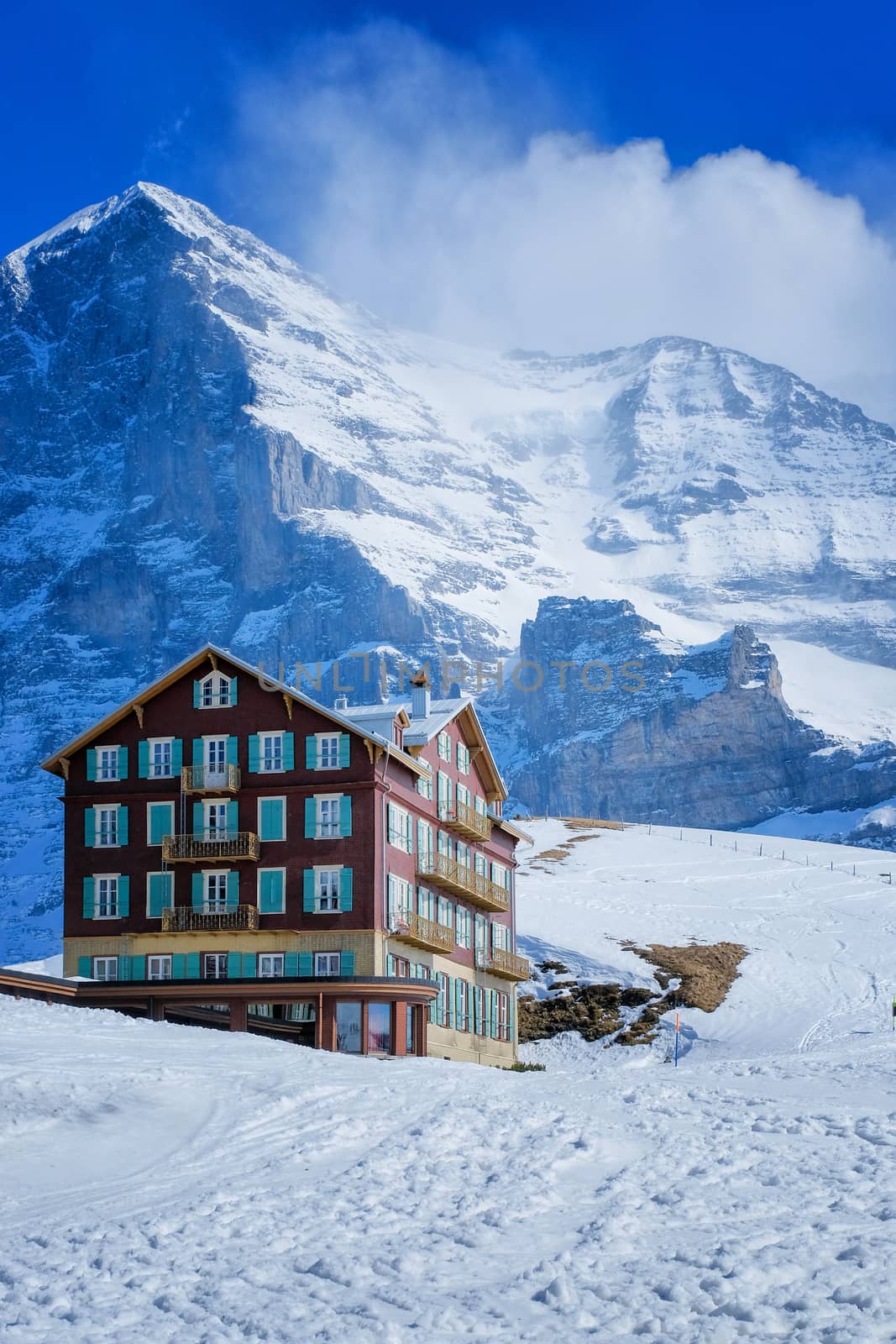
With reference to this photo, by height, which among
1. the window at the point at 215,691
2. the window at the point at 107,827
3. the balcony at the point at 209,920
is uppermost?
the window at the point at 215,691

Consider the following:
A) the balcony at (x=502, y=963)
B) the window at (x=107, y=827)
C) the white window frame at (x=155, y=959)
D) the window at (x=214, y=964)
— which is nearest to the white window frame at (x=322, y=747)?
the window at (x=214, y=964)

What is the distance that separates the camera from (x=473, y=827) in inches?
2239

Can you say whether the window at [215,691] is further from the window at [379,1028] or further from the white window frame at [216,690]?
the window at [379,1028]

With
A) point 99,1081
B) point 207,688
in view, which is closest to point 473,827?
point 207,688

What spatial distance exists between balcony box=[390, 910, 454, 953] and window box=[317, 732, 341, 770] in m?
4.89

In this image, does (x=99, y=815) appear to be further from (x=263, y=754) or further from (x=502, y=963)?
(x=502, y=963)

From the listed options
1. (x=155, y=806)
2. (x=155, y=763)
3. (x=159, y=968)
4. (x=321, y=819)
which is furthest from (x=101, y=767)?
(x=321, y=819)

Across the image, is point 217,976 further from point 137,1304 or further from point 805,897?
point 805,897

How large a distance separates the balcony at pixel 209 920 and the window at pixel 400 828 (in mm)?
4623

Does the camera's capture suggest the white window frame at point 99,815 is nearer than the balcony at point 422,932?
No

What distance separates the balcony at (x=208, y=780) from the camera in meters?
49.5

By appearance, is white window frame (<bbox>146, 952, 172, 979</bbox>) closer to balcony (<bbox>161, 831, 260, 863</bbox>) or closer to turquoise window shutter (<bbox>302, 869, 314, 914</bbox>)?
balcony (<bbox>161, 831, 260, 863</bbox>)

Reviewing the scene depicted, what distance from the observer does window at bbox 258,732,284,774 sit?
49.7m

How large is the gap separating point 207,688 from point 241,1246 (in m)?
36.2
